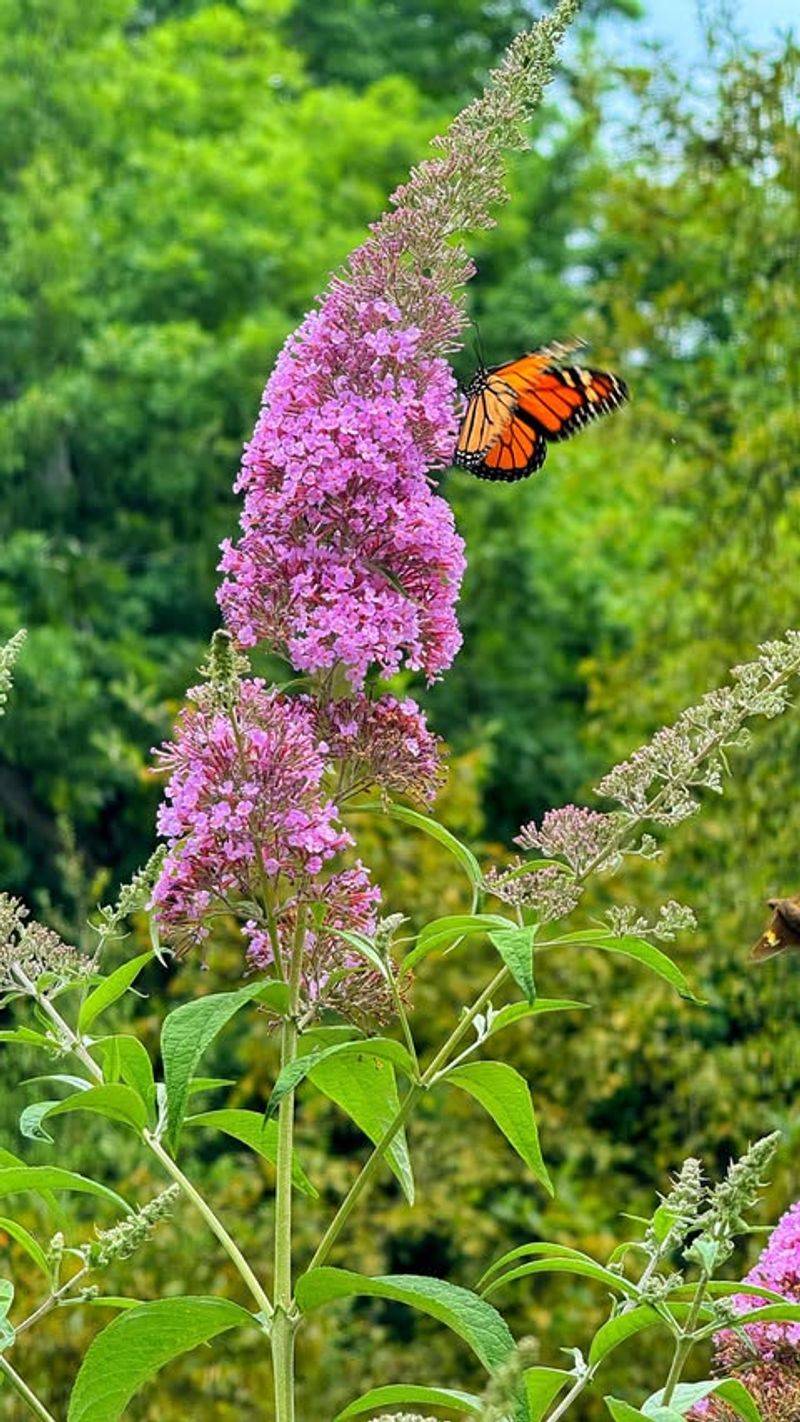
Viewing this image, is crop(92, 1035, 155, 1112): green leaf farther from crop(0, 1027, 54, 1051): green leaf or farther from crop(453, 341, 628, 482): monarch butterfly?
crop(453, 341, 628, 482): monarch butterfly

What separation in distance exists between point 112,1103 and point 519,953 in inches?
18.7

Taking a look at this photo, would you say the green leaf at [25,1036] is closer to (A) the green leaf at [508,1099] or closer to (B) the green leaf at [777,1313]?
(A) the green leaf at [508,1099]

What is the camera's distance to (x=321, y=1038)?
205 cm

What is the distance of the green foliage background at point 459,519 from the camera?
27.9 ft

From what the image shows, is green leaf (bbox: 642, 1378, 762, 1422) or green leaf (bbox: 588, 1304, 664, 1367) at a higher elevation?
green leaf (bbox: 588, 1304, 664, 1367)

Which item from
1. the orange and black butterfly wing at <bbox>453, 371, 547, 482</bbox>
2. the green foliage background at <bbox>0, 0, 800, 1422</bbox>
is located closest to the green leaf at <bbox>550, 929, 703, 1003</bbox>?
the orange and black butterfly wing at <bbox>453, 371, 547, 482</bbox>

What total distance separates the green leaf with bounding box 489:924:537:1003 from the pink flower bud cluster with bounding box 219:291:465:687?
380 millimetres

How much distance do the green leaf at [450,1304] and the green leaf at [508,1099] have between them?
196 millimetres

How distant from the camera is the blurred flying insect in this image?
227 cm

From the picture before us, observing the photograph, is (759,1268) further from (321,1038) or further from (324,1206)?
(324,1206)

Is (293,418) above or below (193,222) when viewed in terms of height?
below

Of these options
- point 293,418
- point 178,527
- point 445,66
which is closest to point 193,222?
point 178,527

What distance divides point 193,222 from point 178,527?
240cm

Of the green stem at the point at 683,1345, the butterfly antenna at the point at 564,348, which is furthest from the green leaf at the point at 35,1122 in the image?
the butterfly antenna at the point at 564,348
